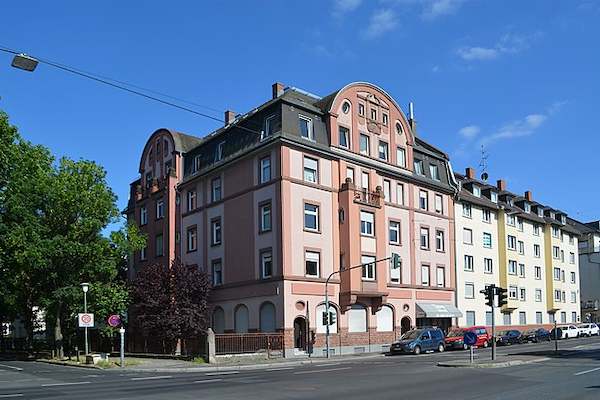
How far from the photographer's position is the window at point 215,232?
47.5 meters

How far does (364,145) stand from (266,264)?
1201 centimetres

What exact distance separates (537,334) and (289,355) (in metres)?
28.7

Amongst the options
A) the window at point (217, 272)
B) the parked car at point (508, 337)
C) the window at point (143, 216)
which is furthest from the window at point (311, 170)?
the parked car at point (508, 337)

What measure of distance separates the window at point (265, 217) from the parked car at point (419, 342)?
11.4 metres

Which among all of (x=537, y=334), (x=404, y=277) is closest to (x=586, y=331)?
(x=537, y=334)

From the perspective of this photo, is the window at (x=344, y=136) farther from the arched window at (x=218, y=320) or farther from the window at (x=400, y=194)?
the arched window at (x=218, y=320)

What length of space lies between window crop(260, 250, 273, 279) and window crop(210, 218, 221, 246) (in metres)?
5.98

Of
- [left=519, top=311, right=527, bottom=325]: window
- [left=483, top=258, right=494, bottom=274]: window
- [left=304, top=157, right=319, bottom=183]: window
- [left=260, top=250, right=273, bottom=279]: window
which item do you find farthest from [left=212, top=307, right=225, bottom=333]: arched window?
[left=519, top=311, right=527, bottom=325]: window

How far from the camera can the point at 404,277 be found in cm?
4850

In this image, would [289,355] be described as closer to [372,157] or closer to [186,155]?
[372,157]

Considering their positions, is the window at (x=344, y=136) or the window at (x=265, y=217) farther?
the window at (x=344, y=136)

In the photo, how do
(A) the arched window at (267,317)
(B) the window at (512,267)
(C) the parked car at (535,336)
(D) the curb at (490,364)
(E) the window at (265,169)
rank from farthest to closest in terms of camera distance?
(B) the window at (512,267) → (C) the parked car at (535,336) → (E) the window at (265,169) → (A) the arched window at (267,317) → (D) the curb at (490,364)

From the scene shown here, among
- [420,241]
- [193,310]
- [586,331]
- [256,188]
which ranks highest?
[256,188]

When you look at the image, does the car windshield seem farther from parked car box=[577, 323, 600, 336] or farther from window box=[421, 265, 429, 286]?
parked car box=[577, 323, 600, 336]
